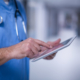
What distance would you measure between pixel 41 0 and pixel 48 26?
3.94ft

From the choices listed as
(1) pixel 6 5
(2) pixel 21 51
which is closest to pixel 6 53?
(2) pixel 21 51

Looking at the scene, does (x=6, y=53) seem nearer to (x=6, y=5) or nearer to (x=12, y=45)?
(x=12, y=45)

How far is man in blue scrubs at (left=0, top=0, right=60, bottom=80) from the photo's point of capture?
53cm

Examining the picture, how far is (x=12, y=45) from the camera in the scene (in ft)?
2.09

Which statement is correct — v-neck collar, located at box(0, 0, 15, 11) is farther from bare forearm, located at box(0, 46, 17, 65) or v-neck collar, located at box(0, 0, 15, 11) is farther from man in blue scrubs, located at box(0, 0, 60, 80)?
bare forearm, located at box(0, 46, 17, 65)

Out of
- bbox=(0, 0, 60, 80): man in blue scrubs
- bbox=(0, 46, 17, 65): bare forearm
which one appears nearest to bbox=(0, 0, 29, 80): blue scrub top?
bbox=(0, 0, 60, 80): man in blue scrubs

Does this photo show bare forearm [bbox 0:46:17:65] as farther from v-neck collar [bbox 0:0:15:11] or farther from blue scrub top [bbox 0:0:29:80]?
v-neck collar [bbox 0:0:15:11]

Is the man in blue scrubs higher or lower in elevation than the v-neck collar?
lower

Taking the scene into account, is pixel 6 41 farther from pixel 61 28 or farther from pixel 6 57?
pixel 61 28

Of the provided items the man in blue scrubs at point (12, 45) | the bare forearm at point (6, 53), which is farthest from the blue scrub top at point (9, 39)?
the bare forearm at point (6, 53)

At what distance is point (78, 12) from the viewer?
5.07m

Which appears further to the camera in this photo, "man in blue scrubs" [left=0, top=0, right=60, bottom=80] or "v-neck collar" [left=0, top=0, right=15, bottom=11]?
"v-neck collar" [left=0, top=0, right=15, bottom=11]

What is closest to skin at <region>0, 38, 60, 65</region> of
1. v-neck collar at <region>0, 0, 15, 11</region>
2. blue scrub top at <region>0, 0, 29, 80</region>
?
blue scrub top at <region>0, 0, 29, 80</region>

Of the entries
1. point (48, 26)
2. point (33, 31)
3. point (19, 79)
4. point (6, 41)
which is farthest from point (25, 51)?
point (48, 26)
